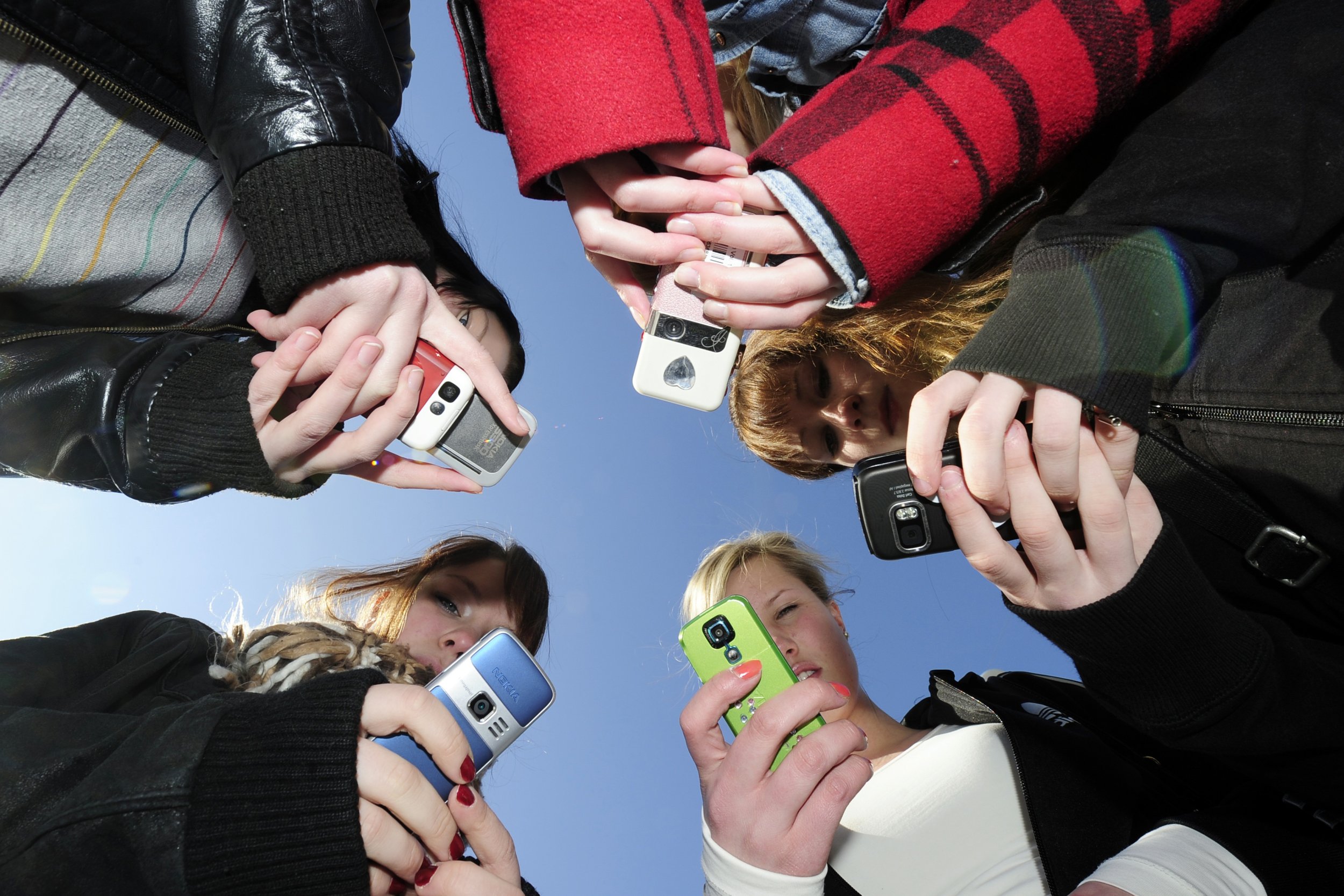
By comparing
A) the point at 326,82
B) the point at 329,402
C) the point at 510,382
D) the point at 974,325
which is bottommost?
the point at 510,382

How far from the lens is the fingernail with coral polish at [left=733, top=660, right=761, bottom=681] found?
5.04 ft

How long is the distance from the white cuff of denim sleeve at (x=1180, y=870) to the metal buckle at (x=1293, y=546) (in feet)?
1.68

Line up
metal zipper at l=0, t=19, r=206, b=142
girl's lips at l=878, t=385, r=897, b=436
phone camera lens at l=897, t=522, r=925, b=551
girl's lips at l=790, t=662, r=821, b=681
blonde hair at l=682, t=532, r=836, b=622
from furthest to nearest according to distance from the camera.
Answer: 1. blonde hair at l=682, t=532, r=836, b=622
2. girl's lips at l=790, t=662, r=821, b=681
3. girl's lips at l=878, t=385, r=897, b=436
4. phone camera lens at l=897, t=522, r=925, b=551
5. metal zipper at l=0, t=19, r=206, b=142

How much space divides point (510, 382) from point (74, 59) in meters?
1.28

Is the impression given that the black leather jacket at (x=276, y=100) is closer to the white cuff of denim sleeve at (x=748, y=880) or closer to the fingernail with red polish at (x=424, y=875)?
the fingernail with red polish at (x=424, y=875)

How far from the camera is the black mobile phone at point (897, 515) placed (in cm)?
133

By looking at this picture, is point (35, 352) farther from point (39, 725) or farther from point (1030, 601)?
point (1030, 601)

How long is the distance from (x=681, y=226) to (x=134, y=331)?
3.58ft

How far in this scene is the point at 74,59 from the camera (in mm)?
1056

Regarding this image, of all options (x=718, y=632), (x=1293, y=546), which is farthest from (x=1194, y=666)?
(x=718, y=632)

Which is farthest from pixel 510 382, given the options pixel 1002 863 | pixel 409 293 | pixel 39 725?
pixel 1002 863

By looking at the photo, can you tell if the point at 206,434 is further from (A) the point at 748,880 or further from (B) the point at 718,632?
(A) the point at 748,880

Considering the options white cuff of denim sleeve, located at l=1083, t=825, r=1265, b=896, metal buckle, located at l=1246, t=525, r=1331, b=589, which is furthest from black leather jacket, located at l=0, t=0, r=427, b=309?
white cuff of denim sleeve, located at l=1083, t=825, r=1265, b=896

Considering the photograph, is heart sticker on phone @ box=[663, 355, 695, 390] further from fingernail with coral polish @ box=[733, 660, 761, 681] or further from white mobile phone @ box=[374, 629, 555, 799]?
white mobile phone @ box=[374, 629, 555, 799]
